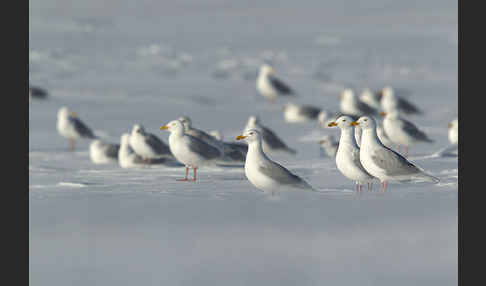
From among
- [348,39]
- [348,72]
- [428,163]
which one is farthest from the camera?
[348,39]

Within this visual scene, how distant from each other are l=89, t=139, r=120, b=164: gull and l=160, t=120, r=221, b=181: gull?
9.01 ft

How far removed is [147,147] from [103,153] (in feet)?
4.39

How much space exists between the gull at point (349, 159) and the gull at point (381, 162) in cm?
8

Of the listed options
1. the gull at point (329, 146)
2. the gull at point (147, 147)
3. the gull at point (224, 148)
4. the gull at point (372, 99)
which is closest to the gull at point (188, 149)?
the gull at point (224, 148)

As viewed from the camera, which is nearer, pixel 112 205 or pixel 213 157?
pixel 112 205

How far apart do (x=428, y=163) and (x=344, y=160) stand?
275 centimetres

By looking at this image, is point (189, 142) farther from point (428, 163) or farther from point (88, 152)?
point (88, 152)

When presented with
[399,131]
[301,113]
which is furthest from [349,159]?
[301,113]

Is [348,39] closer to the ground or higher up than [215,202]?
higher up

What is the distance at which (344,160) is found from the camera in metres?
7.48

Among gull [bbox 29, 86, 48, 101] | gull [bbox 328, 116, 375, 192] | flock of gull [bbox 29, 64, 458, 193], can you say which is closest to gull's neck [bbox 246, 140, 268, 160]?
flock of gull [bbox 29, 64, 458, 193]

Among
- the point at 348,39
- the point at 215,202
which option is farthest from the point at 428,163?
the point at 348,39

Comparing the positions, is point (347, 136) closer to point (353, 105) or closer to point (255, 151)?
point (255, 151)

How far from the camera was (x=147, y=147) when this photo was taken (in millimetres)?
10703
